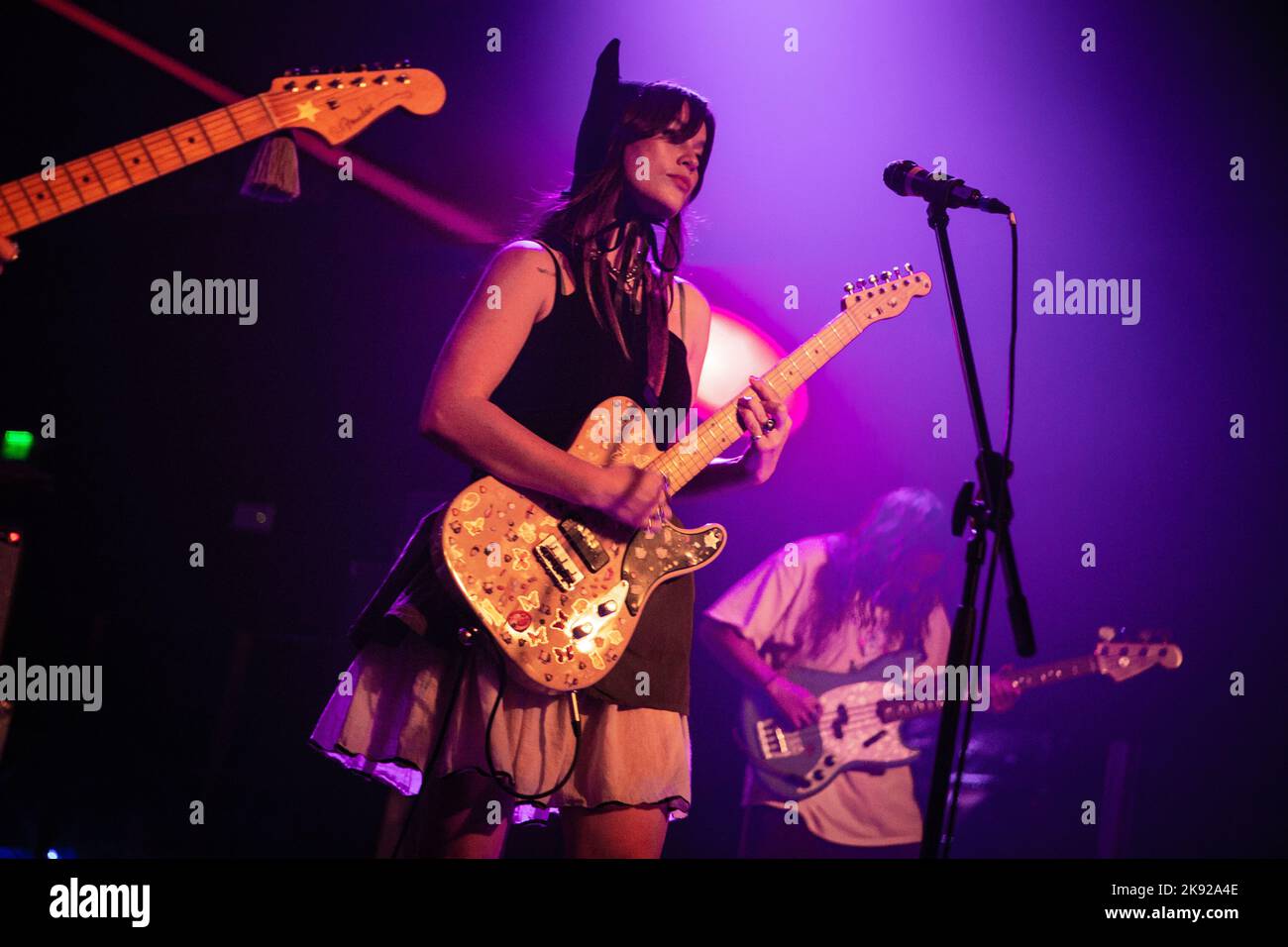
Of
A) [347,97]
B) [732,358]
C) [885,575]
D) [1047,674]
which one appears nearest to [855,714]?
[885,575]

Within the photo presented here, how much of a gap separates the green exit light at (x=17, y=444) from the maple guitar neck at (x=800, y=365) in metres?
1.81

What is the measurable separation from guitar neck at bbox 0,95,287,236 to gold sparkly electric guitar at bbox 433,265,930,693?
0.81 m

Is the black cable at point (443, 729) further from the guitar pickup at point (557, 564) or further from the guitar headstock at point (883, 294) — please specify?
the guitar headstock at point (883, 294)

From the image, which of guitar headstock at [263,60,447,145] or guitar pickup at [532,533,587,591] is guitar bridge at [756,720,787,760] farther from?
guitar headstock at [263,60,447,145]

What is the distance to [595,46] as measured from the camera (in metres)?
3.33

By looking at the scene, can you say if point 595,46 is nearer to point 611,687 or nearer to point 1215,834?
point 611,687

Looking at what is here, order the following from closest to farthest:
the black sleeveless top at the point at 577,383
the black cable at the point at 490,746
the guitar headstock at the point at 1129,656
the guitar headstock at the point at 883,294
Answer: the black cable at the point at 490,746, the black sleeveless top at the point at 577,383, the guitar headstock at the point at 883,294, the guitar headstock at the point at 1129,656

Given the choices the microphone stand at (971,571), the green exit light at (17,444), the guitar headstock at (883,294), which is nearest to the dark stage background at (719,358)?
the green exit light at (17,444)

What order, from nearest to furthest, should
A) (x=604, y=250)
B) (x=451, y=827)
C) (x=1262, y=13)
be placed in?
(x=451, y=827), (x=604, y=250), (x=1262, y=13)

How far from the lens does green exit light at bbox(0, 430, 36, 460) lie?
9.74ft

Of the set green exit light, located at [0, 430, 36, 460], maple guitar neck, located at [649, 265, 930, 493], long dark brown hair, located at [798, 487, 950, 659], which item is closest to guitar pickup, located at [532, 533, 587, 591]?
maple guitar neck, located at [649, 265, 930, 493]

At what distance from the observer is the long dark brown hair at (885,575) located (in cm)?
337

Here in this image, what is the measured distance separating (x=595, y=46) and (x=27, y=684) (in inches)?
88.9
